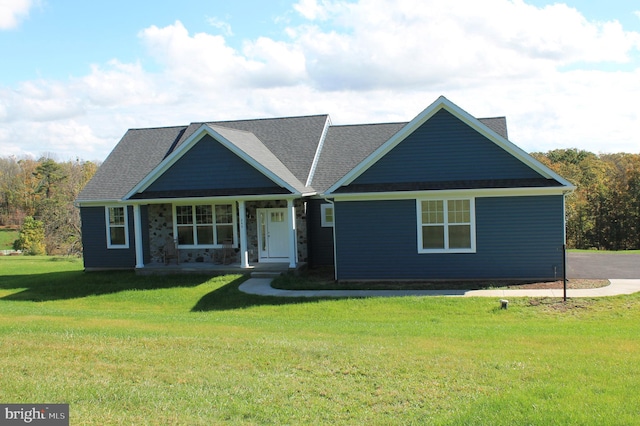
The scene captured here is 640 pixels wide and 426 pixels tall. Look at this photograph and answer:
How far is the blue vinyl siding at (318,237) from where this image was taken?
72.3 feet

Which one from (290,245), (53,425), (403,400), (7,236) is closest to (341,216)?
(290,245)

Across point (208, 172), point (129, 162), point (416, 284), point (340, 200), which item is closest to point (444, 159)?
point (340, 200)

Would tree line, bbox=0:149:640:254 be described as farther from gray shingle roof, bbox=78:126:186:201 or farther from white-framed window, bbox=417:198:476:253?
white-framed window, bbox=417:198:476:253

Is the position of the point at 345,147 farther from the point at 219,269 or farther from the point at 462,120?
the point at 219,269

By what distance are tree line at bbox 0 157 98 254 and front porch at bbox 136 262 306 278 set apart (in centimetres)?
2022

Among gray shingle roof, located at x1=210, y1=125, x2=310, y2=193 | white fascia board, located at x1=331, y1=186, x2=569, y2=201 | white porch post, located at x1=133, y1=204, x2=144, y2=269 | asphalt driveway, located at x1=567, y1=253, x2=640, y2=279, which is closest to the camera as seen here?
white fascia board, located at x1=331, y1=186, x2=569, y2=201

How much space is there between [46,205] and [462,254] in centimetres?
4491

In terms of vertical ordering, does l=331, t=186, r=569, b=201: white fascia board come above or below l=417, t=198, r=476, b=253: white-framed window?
above

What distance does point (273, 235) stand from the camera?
21.8m

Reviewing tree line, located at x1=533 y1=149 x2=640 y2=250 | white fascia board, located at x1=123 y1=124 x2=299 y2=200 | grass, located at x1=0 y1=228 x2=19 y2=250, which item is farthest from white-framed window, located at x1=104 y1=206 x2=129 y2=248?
grass, located at x1=0 y1=228 x2=19 y2=250

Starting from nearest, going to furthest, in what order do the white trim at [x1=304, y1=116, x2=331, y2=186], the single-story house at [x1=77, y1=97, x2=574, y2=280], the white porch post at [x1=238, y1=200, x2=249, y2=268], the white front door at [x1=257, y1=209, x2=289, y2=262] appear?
1. the single-story house at [x1=77, y1=97, x2=574, y2=280]
2. the white porch post at [x1=238, y1=200, x2=249, y2=268]
3. the white front door at [x1=257, y1=209, x2=289, y2=262]
4. the white trim at [x1=304, y1=116, x2=331, y2=186]

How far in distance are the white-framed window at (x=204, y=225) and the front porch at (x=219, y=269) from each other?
933 millimetres

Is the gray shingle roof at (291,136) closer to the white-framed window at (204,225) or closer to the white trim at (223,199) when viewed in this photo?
the white trim at (223,199)

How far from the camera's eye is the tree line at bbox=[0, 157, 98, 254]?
45.4 m
